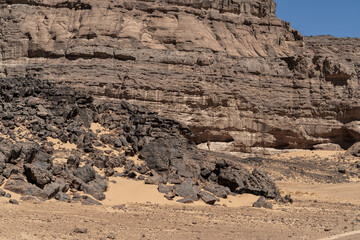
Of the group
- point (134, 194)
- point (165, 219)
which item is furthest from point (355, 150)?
point (165, 219)

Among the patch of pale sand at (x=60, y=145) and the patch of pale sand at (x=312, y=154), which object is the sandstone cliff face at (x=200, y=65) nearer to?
the patch of pale sand at (x=312, y=154)

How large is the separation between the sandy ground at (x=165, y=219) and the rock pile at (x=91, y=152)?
571 mm

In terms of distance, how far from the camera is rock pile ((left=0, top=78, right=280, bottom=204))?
12.5 m

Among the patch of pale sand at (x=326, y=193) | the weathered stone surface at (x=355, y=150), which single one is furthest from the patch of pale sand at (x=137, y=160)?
the weathered stone surface at (x=355, y=150)

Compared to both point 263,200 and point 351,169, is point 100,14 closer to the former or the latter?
point 351,169

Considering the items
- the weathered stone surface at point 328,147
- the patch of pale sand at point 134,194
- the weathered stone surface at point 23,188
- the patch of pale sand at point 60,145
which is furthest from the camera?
the weathered stone surface at point 328,147

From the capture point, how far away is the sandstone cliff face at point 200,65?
130ft

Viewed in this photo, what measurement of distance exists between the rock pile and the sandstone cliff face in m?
20.7

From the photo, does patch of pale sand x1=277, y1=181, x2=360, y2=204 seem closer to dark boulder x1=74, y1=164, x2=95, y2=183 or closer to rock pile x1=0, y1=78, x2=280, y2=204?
rock pile x1=0, y1=78, x2=280, y2=204

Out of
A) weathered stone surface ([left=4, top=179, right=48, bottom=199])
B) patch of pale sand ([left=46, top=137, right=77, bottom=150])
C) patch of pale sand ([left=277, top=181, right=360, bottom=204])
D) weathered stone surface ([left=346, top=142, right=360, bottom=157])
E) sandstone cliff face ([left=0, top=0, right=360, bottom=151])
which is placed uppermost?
sandstone cliff face ([left=0, top=0, right=360, bottom=151])

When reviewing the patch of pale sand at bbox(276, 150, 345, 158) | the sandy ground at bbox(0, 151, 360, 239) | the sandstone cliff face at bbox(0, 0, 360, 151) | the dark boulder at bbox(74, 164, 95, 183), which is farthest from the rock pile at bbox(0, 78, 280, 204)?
the patch of pale sand at bbox(276, 150, 345, 158)

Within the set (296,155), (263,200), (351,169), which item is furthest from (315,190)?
(296,155)

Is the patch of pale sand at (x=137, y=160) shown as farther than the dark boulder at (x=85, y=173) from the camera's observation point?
Yes

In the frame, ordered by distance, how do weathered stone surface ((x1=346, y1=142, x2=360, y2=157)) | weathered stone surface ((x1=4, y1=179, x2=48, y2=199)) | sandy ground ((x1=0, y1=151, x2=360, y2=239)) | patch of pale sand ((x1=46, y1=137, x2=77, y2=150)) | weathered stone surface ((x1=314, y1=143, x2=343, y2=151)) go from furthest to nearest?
weathered stone surface ((x1=314, y1=143, x2=343, y2=151)) → weathered stone surface ((x1=346, y1=142, x2=360, y2=157)) → patch of pale sand ((x1=46, y1=137, x2=77, y2=150)) → weathered stone surface ((x1=4, y1=179, x2=48, y2=199)) → sandy ground ((x1=0, y1=151, x2=360, y2=239))
